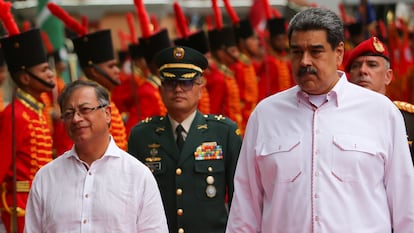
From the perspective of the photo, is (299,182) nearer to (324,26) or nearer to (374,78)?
(324,26)

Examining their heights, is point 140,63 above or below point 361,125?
above

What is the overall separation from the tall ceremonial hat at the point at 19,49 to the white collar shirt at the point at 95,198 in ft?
8.51

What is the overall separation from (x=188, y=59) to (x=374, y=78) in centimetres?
132

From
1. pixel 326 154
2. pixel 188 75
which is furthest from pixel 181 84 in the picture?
pixel 326 154

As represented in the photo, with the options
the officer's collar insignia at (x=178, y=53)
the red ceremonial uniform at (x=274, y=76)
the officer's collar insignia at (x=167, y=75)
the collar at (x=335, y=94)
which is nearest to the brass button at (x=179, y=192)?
the officer's collar insignia at (x=167, y=75)

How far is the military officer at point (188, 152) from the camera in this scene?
6148mm

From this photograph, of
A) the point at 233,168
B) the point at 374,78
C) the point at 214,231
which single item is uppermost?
the point at 374,78

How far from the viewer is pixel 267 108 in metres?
5.00

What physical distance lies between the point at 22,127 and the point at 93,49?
1.63 meters

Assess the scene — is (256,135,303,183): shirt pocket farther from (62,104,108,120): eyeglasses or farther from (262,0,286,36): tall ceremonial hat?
(262,0,286,36): tall ceremonial hat

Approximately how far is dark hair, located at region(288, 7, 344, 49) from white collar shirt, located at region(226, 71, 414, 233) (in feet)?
0.73

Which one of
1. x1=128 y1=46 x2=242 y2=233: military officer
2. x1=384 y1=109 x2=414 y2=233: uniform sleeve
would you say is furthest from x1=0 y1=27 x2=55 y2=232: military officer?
x1=384 y1=109 x2=414 y2=233: uniform sleeve

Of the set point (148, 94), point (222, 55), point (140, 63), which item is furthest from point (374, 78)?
point (140, 63)

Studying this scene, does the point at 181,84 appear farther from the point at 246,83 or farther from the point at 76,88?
the point at 246,83
